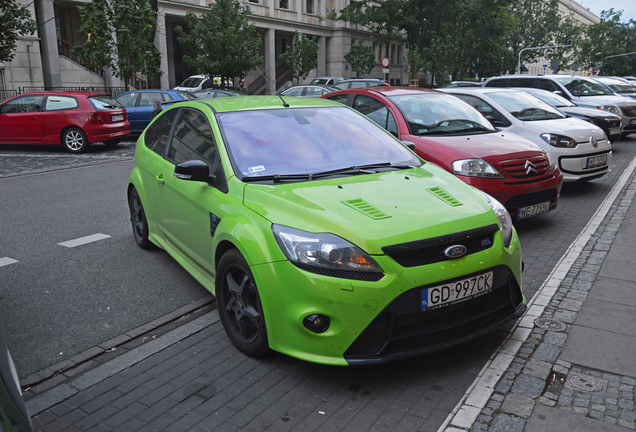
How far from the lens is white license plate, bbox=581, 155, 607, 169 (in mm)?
8750

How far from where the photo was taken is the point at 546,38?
239 feet

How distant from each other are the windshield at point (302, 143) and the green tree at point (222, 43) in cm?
2584

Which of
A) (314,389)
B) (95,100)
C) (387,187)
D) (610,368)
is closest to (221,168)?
(387,187)

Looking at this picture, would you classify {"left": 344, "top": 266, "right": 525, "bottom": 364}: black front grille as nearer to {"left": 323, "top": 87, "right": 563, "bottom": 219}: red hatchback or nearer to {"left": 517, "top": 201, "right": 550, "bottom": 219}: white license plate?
{"left": 323, "top": 87, "right": 563, "bottom": 219}: red hatchback

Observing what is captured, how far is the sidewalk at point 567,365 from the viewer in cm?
297

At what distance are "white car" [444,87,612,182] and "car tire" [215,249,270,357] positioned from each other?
6.48 metres

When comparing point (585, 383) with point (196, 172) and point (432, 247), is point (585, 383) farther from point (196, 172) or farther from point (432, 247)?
point (196, 172)

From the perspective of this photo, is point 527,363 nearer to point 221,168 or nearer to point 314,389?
point 314,389

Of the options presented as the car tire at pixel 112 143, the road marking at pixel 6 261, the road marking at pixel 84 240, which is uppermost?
the road marking at pixel 6 261

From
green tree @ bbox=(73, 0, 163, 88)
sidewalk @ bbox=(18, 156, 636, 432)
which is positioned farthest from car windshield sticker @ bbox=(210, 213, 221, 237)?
green tree @ bbox=(73, 0, 163, 88)

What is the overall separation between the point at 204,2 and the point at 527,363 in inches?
1690

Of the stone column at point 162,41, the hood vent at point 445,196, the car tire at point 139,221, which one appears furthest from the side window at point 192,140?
the stone column at point 162,41

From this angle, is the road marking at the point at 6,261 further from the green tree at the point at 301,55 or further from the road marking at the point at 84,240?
the green tree at the point at 301,55

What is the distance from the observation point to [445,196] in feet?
12.4
